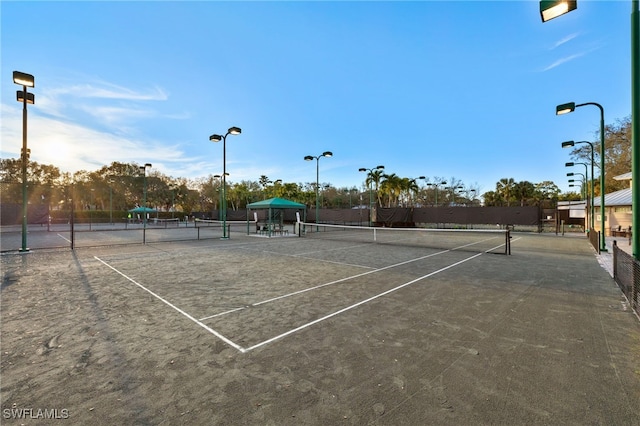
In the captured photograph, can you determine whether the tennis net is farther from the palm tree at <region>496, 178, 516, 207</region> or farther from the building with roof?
the palm tree at <region>496, 178, 516, 207</region>

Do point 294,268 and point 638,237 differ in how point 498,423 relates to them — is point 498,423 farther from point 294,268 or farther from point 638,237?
point 294,268

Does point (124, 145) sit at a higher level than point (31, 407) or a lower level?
higher

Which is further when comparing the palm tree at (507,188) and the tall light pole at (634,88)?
the palm tree at (507,188)

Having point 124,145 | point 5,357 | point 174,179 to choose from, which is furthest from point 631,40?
point 174,179

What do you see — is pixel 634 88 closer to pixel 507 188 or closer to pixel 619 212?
pixel 619 212

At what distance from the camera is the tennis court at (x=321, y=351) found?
99.6 inches

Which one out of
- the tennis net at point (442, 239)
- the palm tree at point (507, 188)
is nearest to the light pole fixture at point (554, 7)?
the tennis net at point (442, 239)

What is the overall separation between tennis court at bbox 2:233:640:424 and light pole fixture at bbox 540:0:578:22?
5479 mm

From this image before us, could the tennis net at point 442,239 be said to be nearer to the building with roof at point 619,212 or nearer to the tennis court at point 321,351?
the tennis court at point 321,351

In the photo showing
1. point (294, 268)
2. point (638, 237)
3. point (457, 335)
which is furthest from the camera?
point (294, 268)

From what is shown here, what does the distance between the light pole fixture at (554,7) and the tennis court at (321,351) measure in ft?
18.0

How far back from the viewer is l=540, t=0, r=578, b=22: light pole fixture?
5289 mm

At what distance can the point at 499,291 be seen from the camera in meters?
6.37

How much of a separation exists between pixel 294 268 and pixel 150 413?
6680 mm
